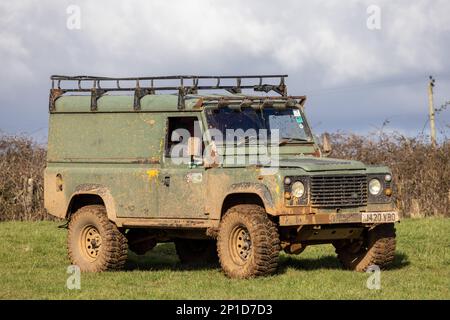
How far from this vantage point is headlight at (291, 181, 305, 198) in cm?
1290

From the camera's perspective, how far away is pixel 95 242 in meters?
15.4

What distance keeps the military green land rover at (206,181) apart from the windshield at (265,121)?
16 mm

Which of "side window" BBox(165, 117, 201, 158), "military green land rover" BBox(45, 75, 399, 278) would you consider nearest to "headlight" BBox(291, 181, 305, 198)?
"military green land rover" BBox(45, 75, 399, 278)

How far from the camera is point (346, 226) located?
13.5 m

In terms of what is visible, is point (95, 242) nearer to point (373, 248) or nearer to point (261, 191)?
point (261, 191)

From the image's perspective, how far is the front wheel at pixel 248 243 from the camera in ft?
42.6

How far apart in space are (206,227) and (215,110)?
1.59 m

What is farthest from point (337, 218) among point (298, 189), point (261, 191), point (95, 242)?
point (95, 242)

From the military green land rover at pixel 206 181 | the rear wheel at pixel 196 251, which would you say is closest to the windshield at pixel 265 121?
the military green land rover at pixel 206 181

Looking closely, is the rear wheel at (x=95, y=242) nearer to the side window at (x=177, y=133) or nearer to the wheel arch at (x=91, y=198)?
the wheel arch at (x=91, y=198)

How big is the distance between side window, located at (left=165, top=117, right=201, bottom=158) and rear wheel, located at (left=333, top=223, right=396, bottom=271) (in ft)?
8.14

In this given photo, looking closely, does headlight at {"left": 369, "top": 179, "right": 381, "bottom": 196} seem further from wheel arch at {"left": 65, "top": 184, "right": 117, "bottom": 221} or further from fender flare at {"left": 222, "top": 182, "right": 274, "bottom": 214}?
wheel arch at {"left": 65, "top": 184, "right": 117, "bottom": 221}
